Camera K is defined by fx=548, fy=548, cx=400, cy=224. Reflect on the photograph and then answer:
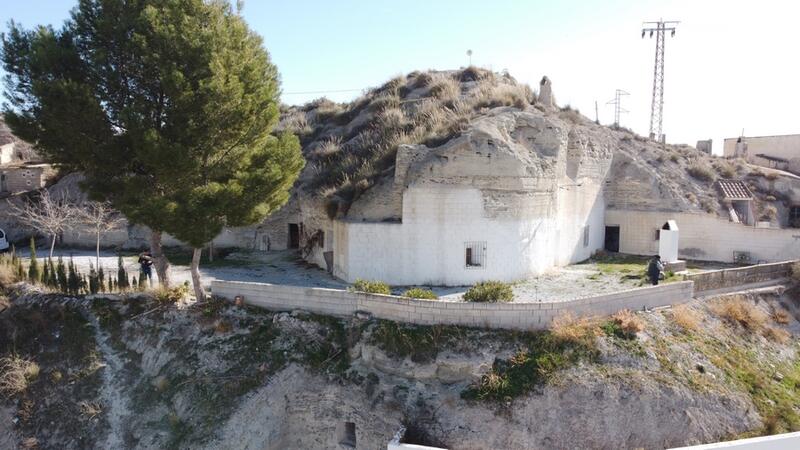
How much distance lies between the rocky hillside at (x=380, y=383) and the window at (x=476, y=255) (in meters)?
3.92

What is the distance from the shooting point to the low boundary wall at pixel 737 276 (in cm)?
1589

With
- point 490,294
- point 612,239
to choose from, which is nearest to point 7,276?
point 490,294

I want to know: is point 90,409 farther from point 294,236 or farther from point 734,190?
point 734,190

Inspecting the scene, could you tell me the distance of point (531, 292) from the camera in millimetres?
15789

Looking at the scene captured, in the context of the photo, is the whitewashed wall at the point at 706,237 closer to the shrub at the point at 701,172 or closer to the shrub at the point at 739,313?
the shrub at the point at 701,172

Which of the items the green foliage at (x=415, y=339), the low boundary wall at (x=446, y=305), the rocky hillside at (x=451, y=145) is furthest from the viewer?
the rocky hillside at (x=451, y=145)

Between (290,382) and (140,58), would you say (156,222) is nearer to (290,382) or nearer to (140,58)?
(140,58)

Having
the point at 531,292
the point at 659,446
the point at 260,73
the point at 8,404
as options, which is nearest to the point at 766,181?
the point at 531,292

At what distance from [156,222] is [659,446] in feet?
41.0

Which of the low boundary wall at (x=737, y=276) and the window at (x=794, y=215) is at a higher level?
the window at (x=794, y=215)

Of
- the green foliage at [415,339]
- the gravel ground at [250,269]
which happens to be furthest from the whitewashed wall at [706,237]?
the green foliage at [415,339]

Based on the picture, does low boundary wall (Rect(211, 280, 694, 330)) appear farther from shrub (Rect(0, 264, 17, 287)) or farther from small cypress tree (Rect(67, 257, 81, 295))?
shrub (Rect(0, 264, 17, 287))

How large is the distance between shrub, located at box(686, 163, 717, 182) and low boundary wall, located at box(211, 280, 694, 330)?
10505mm

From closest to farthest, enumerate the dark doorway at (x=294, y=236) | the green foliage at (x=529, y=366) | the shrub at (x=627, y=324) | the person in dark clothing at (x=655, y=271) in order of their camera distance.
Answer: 1. the green foliage at (x=529, y=366)
2. the shrub at (x=627, y=324)
3. the person in dark clothing at (x=655, y=271)
4. the dark doorway at (x=294, y=236)
